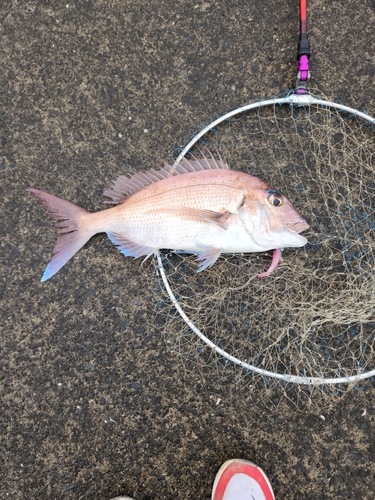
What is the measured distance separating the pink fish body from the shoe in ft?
3.71

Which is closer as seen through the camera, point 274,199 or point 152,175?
point 274,199

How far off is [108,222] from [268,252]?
954mm

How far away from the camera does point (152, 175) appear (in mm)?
2125

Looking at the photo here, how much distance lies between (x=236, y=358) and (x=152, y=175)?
1.17 metres

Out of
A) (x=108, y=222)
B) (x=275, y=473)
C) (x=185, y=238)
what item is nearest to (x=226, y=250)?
(x=185, y=238)

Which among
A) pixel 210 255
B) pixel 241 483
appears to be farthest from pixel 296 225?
pixel 241 483

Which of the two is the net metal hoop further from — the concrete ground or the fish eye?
the fish eye

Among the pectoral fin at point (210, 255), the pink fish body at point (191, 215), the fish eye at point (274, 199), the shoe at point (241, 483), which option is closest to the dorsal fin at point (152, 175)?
the pink fish body at point (191, 215)

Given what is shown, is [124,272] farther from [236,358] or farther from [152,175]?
[236,358]

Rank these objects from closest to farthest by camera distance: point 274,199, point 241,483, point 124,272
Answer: point 274,199 → point 241,483 → point 124,272

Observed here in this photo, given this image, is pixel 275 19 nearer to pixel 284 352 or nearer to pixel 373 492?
pixel 284 352

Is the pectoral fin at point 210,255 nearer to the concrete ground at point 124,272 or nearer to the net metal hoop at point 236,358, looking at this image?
the net metal hoop at point 236,358

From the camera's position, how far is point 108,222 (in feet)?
6.91

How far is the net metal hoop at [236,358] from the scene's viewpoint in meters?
2.01
